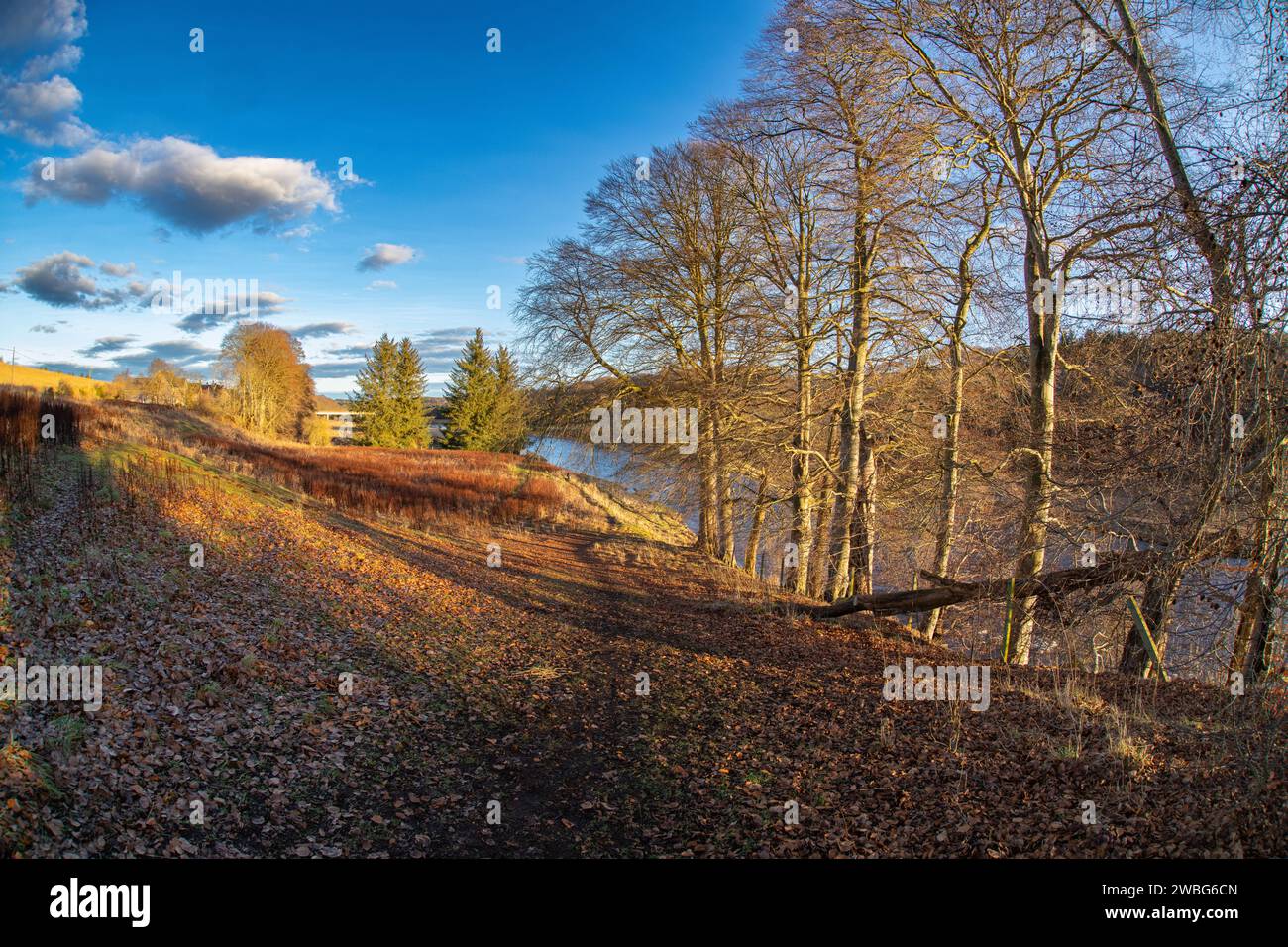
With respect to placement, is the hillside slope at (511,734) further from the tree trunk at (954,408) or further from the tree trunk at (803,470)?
the tree trunk at (803,470)

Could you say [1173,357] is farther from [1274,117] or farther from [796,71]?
[796,71]

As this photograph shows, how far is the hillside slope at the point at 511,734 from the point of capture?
13.8 ft

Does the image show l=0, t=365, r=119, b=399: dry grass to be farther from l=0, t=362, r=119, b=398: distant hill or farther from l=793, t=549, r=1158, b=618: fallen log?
l=793, t=549, r=1158, b=618: fallen log

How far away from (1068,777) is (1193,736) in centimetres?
130

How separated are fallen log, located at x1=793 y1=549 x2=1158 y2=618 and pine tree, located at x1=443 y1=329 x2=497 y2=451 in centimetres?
3896

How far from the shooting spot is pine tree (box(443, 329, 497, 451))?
46531 mm

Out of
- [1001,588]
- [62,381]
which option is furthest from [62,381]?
[1001,588]

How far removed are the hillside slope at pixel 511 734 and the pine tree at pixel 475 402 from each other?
36678mm

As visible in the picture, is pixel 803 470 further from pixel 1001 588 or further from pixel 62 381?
pixel 62 381

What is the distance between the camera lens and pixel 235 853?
4.17 m

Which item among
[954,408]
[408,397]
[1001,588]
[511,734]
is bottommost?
[511,734]

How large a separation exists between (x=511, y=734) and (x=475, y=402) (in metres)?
43.1

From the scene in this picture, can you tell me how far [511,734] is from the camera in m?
6.44
